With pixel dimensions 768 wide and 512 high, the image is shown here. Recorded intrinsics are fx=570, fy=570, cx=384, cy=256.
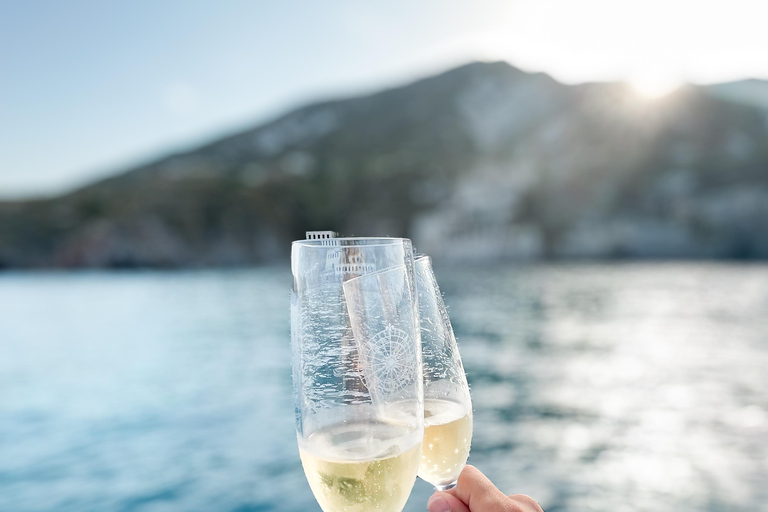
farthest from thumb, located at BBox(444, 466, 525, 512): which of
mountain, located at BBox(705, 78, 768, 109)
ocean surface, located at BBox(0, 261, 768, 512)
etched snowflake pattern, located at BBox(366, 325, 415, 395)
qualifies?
mountain, located at BBox(705, 78, 768, 109)

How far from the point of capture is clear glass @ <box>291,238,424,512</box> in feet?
2.35

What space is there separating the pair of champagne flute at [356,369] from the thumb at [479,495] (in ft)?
0.40

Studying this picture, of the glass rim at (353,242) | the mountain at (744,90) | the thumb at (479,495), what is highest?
the mountain at (744,90)

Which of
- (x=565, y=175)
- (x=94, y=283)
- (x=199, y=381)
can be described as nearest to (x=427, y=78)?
(x=565, y=175)

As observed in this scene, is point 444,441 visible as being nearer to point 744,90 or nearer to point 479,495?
point 479,495

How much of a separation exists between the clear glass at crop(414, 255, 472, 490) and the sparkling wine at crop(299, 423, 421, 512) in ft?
0.49

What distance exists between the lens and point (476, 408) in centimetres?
1149

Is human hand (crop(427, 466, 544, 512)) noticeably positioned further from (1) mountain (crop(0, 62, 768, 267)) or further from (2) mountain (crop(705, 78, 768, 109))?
(2) mountain (crop(705, 78, 768, 109))

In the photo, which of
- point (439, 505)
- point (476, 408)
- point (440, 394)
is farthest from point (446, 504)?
point (476, 408)

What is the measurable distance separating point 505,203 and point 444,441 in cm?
5851

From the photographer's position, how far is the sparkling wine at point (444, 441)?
905 mm

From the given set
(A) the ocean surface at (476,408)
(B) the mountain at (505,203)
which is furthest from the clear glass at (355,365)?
(B) the mountain at (505,203)

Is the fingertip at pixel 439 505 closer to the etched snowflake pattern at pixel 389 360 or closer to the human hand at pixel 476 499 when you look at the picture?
the human hand at pixel 476 499

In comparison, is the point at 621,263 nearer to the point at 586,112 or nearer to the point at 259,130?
the point at 586,112
